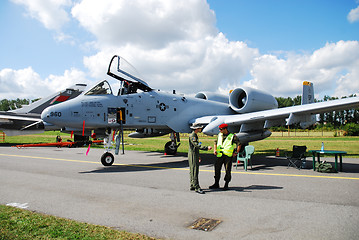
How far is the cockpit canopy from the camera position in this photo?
1039cm

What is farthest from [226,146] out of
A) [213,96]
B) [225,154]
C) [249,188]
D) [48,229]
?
[213,96]

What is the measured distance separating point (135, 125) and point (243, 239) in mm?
8369

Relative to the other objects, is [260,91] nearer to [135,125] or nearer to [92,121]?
[135,125]

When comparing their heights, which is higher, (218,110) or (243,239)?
(218,110)

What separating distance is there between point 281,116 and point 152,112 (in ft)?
18.2

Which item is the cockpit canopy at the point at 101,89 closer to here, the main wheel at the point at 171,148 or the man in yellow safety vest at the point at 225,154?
the main wheel at the point at 171,148

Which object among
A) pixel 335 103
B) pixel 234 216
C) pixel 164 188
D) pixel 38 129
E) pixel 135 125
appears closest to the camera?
pixel 234 216

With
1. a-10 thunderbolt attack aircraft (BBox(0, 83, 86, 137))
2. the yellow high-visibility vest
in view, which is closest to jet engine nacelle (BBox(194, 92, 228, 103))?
the yellow high-visibility vest

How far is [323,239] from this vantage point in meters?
3.45

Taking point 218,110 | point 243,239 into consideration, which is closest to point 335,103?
point 218,110

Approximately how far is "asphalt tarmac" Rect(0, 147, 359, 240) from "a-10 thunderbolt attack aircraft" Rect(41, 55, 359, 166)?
2.24 m

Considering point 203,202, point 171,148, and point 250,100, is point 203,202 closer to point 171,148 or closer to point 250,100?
point 250,100

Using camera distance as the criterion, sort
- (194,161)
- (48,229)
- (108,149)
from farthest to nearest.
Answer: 1. (108,149)
2. (194,161)
3. (48,229)

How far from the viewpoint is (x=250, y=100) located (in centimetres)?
1383
